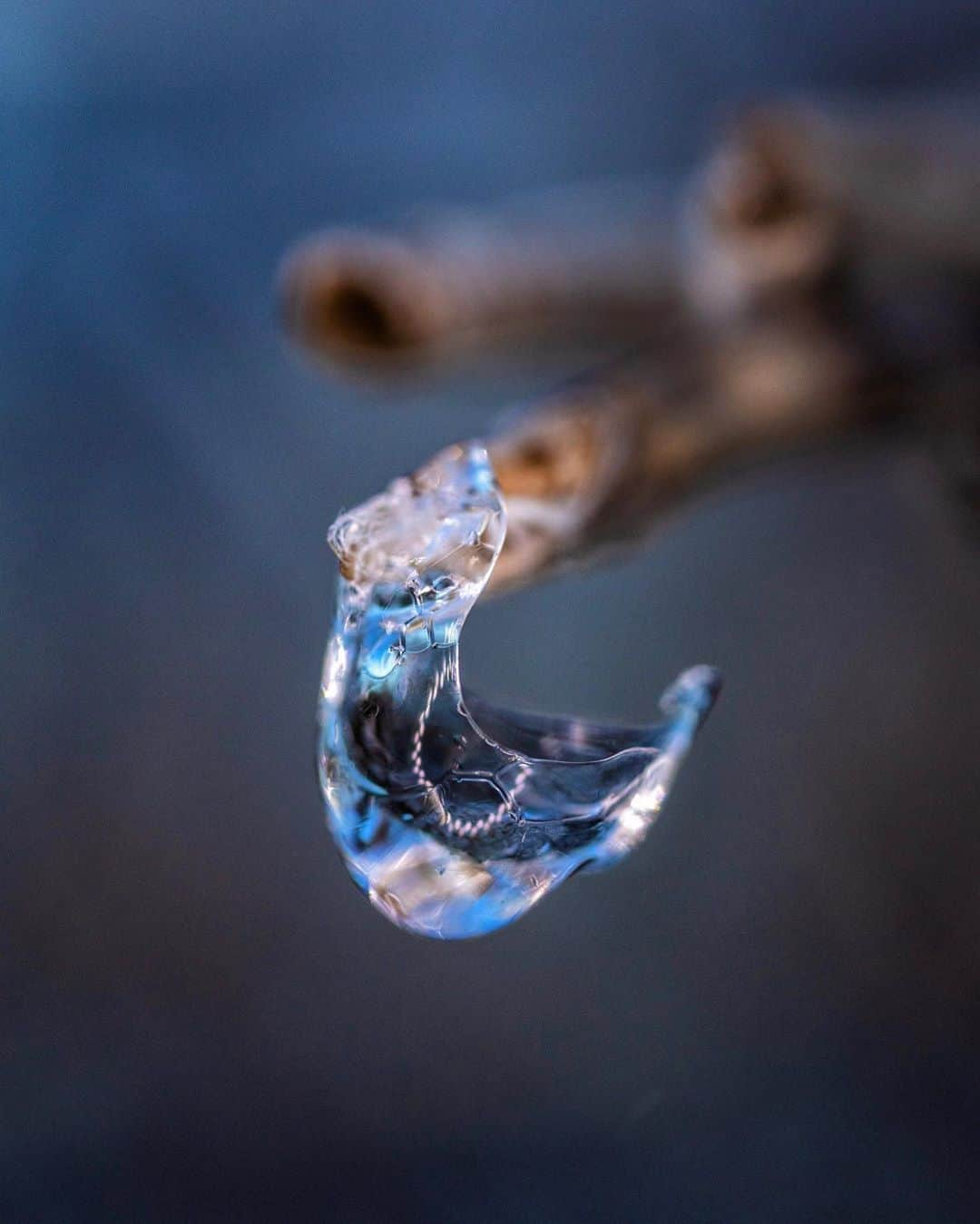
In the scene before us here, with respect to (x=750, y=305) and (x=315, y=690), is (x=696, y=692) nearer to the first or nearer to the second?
(x=750, y=305)

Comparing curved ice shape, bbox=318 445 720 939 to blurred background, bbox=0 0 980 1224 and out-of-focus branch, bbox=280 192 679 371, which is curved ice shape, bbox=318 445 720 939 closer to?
out-of-focus branch, bbox=280 192 679 371

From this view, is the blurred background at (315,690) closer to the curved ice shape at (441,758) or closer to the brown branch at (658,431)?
the brown branch at (658,431)

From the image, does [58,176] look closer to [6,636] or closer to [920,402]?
[6,636]

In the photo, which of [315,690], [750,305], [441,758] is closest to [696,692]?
[441,758]

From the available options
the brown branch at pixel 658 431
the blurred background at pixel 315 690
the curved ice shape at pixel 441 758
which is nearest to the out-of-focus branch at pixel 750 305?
the brown branch at pixel 658 431

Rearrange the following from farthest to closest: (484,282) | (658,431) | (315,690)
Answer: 1. (315,690)
2. (484,282)
3. (658,431)

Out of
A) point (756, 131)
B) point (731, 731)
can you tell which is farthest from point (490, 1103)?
point (756, 131)

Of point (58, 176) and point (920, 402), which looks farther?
point (58, 176)
